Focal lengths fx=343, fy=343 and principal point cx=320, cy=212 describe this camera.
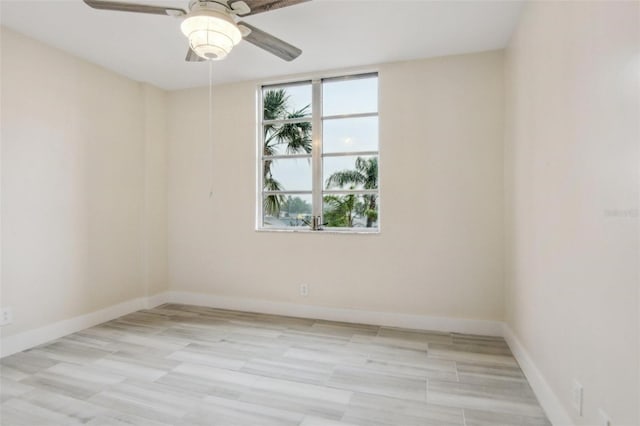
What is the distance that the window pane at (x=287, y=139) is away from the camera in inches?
147

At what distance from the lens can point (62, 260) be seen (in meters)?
3.07

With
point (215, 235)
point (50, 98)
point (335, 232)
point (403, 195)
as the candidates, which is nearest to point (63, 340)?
point (215, 235)

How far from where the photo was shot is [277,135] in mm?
3850

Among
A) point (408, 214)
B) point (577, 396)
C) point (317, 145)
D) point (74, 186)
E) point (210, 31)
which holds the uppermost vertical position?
point (210, 31)

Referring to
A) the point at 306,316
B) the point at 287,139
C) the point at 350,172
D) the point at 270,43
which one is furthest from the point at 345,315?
the point at 270,43

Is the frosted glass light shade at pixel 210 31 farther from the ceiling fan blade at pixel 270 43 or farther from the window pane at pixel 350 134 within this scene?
the window pane at pixel 350 134

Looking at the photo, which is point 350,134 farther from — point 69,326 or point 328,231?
point 69,326

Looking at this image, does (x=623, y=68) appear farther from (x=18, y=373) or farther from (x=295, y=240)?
(x=18, y=373)

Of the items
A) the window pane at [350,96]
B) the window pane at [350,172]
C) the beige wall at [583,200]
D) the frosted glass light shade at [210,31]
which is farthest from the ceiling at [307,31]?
the window pane at [350,172]

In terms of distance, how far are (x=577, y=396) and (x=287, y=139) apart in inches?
126

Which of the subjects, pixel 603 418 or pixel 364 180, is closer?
pixel 603 418

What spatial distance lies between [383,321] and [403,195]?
1231mm

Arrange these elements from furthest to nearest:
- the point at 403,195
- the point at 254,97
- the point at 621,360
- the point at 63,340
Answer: the point at 254,97 → the point at 403,195 → the point at 63,340 → the point at 621,360

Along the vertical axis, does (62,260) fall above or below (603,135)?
below
